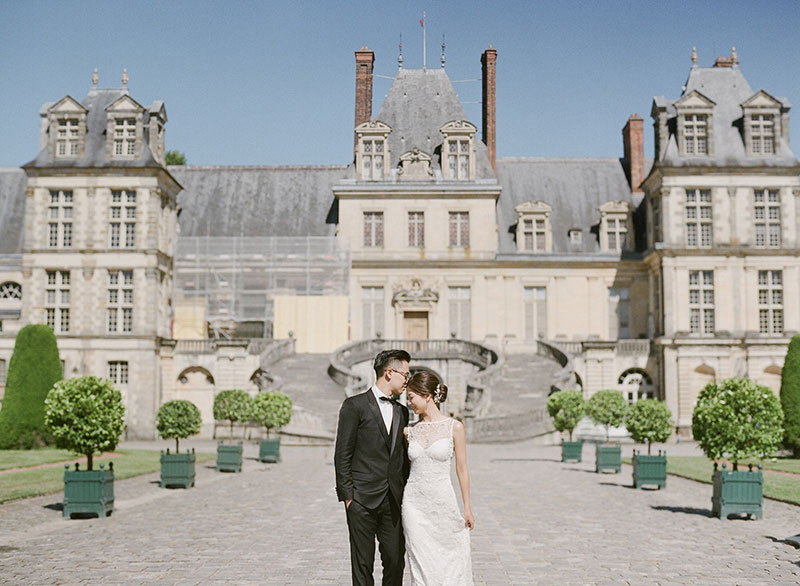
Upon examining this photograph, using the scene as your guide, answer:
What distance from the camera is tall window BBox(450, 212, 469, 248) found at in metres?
43.5

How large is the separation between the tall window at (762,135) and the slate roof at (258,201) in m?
18.9

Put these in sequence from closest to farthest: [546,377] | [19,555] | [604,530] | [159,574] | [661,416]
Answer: [159,574]
[19,555]
[604,530]
[661,416]
[546,377]

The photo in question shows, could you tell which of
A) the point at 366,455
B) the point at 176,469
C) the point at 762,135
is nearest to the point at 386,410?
the point at 366,455

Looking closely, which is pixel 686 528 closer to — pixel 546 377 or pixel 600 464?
pixel 600 464

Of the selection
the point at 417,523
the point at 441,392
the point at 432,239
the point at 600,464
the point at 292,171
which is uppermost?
the point at 292,171

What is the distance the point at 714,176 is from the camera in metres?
39.3

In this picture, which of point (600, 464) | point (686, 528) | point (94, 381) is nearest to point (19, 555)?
point (94, 381)

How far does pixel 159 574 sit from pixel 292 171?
131 feet

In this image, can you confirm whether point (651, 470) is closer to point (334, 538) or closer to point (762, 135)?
point (334, 538)

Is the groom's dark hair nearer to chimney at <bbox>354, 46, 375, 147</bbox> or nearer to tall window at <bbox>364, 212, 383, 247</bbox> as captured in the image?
tall window at <bbox>364, 212, 383, 247</bbox>

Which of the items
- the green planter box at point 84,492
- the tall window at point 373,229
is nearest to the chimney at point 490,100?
the tall window at point 373,229

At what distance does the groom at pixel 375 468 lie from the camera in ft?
22.2

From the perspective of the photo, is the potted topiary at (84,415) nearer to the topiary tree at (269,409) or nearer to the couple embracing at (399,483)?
the couple embracing at (399,483)

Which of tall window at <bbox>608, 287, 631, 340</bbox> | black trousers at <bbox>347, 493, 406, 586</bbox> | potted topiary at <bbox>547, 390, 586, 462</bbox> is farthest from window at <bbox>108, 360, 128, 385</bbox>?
black trousers at <bbox>347, 493, 406, 586</bbox>
